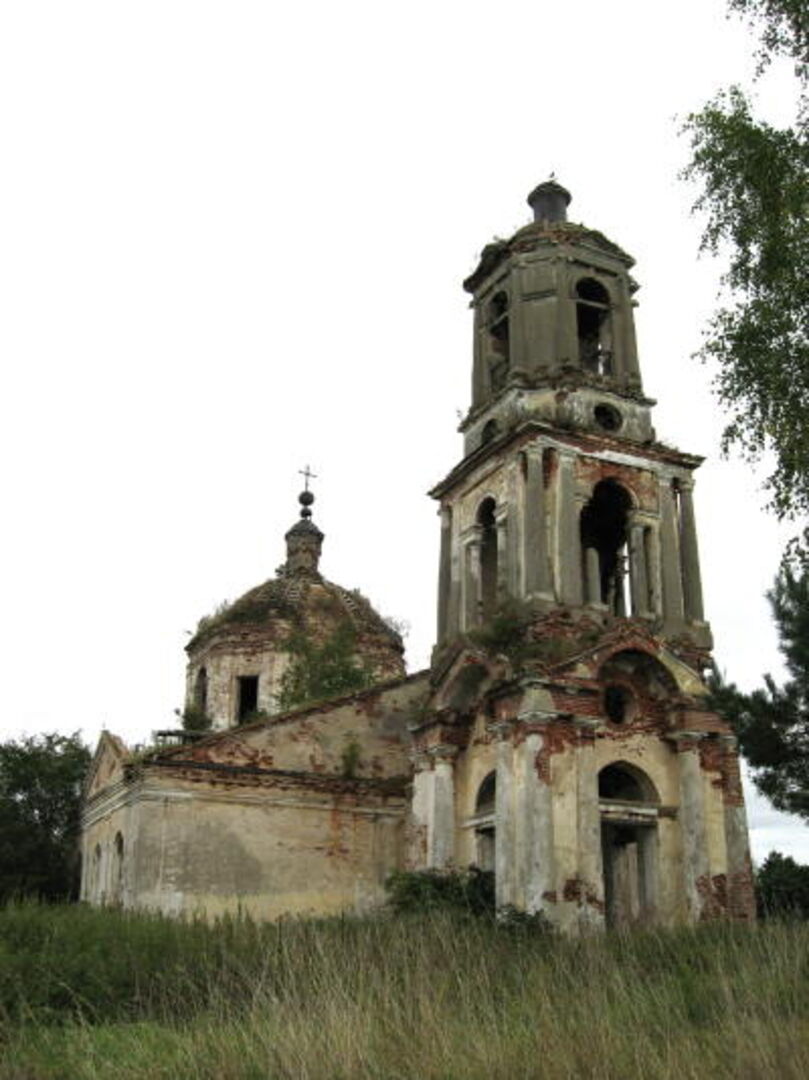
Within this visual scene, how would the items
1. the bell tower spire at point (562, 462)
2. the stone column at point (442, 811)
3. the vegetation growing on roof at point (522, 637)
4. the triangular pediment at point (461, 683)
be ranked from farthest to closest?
the bell tower spire at point (562, 462) → the triangular pediment at point (461, 683) → the stone column at point (442, 811) → the vegetation growing on roof at point (522, 637)

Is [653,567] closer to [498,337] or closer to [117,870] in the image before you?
[498,337]

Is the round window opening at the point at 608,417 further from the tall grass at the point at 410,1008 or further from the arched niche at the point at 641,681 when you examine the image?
the tall grass at the point at 410,1008

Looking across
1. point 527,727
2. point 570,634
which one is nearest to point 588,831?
point 527,727

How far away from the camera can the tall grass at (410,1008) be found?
18.1 feet

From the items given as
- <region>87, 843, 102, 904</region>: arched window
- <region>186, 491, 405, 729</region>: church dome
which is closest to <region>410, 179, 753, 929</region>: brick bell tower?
<region>87, 843, 102, 904</region>: arched window

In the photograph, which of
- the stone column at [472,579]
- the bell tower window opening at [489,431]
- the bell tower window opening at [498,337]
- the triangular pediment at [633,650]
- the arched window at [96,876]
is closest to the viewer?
the triangular pediment at [633,650]

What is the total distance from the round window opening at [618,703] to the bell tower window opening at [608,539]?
2.28m

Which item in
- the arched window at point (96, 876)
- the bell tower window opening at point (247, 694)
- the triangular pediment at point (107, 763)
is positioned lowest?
the arched window at point (96, 876)

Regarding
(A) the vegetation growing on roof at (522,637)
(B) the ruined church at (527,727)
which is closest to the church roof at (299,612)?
(B) the ruined church at (527,727)

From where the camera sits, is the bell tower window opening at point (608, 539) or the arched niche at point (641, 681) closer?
the arched niche at point (641, 681)

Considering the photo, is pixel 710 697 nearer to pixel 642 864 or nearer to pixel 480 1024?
pixel 642 864

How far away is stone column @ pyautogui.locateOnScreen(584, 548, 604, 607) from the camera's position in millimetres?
18625

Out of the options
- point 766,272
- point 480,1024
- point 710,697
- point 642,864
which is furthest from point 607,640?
point 480,1024

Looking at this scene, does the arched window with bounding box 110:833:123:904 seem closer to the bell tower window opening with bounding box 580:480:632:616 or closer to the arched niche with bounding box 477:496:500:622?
the arched niche with bounding box 477:496:500:622
